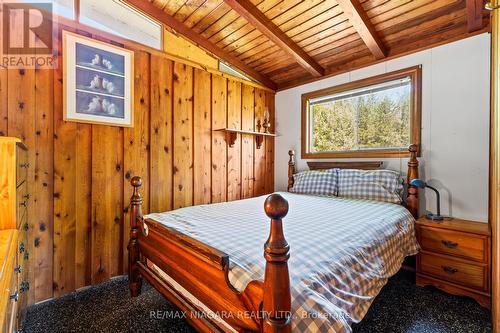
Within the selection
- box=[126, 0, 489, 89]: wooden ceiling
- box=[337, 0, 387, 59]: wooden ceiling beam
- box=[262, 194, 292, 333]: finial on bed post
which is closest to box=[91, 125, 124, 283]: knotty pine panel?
box=[126, 0, 489, 89]: wooden ceiling

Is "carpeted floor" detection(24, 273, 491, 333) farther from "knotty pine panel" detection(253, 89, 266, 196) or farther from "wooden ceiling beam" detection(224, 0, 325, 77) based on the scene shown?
"wooden ceiling beam" detection(224, 0, 325, 77)

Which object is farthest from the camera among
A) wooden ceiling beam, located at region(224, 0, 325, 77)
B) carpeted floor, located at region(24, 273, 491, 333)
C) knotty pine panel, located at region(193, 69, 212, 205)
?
knotty pine panel, located at region(193, 69, 212, 205)

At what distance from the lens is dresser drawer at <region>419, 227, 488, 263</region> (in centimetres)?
183

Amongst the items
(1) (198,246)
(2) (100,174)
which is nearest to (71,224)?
(2) (100,174)

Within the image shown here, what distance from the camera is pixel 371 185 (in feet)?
8.09

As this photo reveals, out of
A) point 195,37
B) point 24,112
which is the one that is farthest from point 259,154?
point 24,112

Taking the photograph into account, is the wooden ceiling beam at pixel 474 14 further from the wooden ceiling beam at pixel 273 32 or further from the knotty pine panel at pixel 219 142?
the knotty pine panel at pixel 219 142

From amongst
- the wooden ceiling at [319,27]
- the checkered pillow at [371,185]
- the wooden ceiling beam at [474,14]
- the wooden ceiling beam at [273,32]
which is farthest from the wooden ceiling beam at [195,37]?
the wooden ceiling beam at [474,14]

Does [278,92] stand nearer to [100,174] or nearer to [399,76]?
[399,76]

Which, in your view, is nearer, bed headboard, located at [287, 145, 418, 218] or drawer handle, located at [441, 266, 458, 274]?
drawer handle, located at [441, 266, 458, 274]

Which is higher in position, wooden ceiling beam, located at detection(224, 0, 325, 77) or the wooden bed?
wooden ceiling beam, located at detection(224, 0, 325, 77)

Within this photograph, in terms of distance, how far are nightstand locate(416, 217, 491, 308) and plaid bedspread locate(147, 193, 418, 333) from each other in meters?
0.15

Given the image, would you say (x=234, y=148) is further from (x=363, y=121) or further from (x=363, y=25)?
(x=363, y=25)

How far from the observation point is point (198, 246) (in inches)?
43.8
